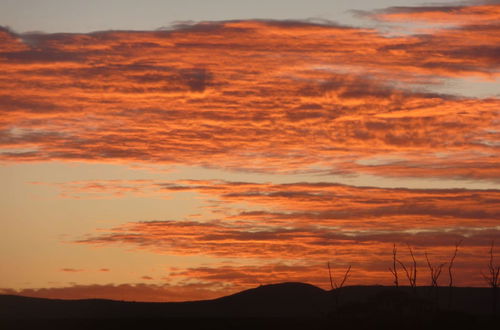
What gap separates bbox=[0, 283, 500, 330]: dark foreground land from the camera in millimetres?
98562

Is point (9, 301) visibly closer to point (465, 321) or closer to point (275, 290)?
point (275, 290)

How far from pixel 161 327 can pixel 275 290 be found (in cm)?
6948

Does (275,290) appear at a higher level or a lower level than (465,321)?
higher

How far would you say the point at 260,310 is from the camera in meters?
156

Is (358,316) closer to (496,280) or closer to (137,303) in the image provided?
(496,280)

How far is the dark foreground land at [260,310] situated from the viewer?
323ft

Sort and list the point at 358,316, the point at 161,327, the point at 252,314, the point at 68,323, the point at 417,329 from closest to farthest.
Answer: the point at 417,329 → the point at 358,316 → the point at 161,327 → the point at 68,323 → the point at 252,314

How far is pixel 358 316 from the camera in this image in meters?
95.5

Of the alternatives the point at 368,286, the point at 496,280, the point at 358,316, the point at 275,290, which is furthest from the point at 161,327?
the point at 368,286

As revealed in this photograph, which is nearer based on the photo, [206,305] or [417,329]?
[417,329]

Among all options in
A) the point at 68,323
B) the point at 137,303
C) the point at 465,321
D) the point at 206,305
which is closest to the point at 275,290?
the point at 206,305

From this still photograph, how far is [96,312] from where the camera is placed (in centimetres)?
15325

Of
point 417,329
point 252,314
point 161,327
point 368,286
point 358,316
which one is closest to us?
point 417,329

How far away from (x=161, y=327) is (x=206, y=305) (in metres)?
60.4
